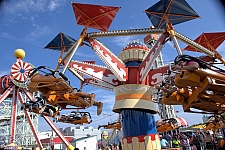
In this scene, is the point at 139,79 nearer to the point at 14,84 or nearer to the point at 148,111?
the point at 148,111

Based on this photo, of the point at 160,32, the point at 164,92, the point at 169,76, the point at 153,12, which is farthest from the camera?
the point at 153,12

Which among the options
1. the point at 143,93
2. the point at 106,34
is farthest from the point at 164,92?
the point at 106,34

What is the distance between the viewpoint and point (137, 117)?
8.60 m

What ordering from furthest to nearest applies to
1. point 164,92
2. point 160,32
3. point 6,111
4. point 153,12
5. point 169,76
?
point 6,111 < point 153,12 < point 160,32 < point 164,92 < point 169,76

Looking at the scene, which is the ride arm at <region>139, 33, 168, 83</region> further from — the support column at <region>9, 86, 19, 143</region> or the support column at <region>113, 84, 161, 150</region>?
the support column at <region>9, 86, 19, 143</region>

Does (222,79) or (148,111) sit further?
(148,111)

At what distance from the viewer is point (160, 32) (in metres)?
8.19

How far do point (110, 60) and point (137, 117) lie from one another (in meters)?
2.33

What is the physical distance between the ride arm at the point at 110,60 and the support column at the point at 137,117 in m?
0.51

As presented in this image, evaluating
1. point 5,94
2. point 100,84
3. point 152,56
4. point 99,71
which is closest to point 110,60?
point 99,71

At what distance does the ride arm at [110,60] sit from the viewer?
28.7ft

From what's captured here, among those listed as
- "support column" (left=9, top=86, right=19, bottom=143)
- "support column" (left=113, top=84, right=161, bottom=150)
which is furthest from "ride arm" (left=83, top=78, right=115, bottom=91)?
"support column" (left=9, top=86, right=19, bottom=143)

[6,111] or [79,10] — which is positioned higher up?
[79,10]

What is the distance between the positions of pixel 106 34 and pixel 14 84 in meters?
12.0
